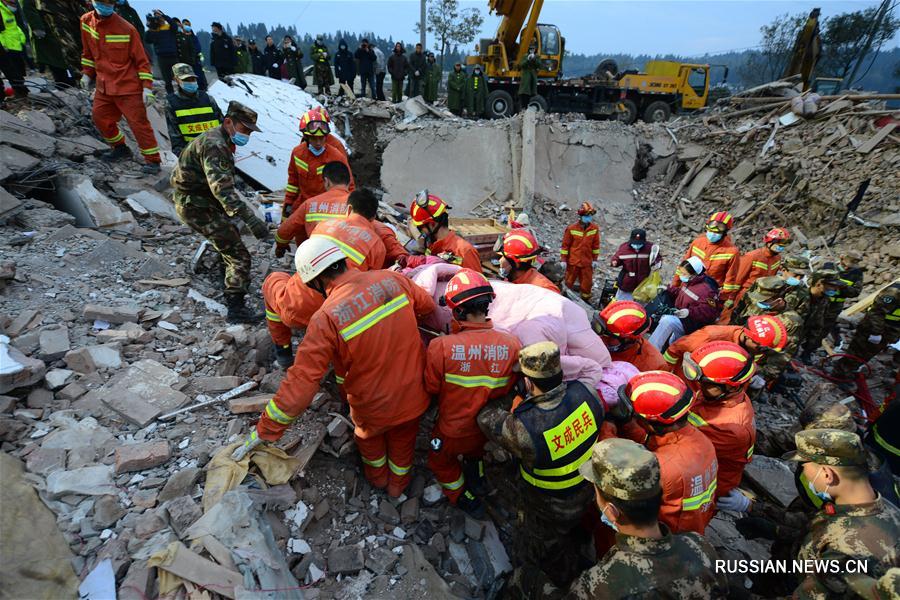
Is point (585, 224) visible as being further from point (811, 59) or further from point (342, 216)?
point (811, 59)

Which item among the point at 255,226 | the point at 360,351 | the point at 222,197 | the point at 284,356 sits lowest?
the point at 284,356

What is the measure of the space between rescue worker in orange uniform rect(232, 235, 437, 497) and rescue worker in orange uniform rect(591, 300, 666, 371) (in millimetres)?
1441

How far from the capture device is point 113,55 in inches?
203

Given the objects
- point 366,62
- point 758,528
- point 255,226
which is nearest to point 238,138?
point 255,226

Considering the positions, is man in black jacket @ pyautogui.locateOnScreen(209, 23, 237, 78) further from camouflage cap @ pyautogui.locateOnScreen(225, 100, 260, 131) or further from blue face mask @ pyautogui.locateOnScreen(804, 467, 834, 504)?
blue face mask @ pyautogui.locateOnScreen(804, 467, 834, 504)

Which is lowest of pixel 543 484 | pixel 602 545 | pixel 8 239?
pixel 602 545

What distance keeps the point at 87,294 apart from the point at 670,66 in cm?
1841

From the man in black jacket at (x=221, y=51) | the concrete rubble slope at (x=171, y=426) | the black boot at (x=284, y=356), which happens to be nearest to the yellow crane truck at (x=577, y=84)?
the man in black jacket at (x=221, y=51)

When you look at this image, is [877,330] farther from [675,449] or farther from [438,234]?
[438,234]

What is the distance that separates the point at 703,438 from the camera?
2359 millimetres

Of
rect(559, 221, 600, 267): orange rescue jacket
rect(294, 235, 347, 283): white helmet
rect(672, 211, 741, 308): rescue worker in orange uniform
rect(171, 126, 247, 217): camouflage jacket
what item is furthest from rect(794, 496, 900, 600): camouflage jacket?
rect(559, 221, 600, 267): orange rescue jacket

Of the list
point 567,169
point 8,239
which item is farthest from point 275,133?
point 567,169

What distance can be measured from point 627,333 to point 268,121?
8.84 m

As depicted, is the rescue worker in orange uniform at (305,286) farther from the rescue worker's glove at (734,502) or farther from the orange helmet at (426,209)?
the rescue worker's glove at (734,502)
